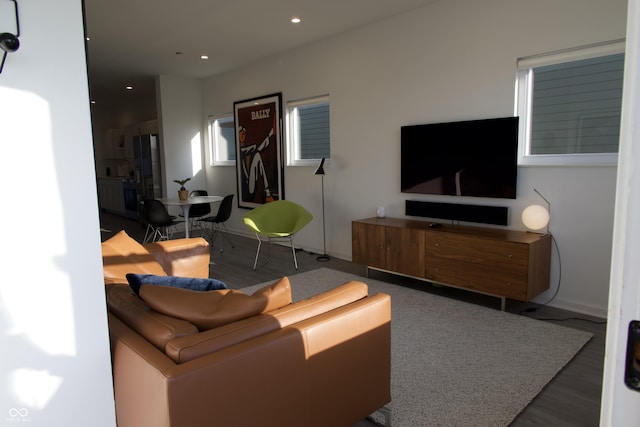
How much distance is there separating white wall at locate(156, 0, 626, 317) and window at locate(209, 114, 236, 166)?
1.47 metres

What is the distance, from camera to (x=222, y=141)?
27.5 feet

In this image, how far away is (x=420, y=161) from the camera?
4766 millimetres

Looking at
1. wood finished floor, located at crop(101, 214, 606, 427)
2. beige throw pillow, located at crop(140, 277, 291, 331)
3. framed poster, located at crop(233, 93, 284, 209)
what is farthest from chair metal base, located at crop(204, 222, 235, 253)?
beige throw pillow, located at crop(140, 277, 291, 331)

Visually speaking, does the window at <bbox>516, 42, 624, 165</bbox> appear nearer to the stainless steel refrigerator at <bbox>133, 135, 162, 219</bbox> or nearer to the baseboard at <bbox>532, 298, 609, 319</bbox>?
the baseboard at <bbox>532, 298, 609, 319</bbox>

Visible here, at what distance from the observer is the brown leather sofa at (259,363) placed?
1.47 meters

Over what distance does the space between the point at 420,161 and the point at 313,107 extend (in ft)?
7.15

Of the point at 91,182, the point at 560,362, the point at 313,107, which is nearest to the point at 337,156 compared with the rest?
the point at 313,107

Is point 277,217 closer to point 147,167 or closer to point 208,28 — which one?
point 208,28

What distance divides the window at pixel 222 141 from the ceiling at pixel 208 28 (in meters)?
1.09

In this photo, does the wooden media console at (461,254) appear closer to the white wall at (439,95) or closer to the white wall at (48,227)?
the white wall at (439,95)

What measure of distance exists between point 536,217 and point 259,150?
4577mm

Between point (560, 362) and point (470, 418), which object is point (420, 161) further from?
point (470, 418)

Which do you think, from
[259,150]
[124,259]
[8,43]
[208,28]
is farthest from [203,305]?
[259,150]

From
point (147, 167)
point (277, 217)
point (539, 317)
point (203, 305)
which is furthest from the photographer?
point (147, 167)
